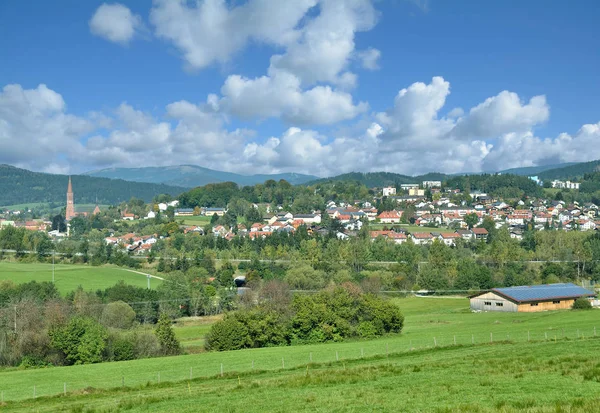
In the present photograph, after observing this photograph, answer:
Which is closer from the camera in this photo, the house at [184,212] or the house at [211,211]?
the house at [211,211]

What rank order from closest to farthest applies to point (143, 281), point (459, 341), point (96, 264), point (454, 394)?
point (454, 394) < point (459, 341) < point (143, 281) < point (96, 264)

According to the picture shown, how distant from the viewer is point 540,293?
54.9m

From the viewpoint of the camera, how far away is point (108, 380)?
26.3 metres

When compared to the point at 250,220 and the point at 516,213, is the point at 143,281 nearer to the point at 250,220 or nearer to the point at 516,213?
the point at 250,220

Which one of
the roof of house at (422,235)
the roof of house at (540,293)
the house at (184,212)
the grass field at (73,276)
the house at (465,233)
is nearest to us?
the roof of house at (540,293)

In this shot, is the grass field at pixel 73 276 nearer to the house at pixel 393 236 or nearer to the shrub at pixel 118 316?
the shrub at pixel 118 316

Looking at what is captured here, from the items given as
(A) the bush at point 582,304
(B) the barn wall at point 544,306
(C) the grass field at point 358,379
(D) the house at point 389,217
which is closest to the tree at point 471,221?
(D) the house at point 389,217

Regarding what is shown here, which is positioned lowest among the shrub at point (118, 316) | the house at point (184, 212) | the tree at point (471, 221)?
the shrub at point (118, 316)

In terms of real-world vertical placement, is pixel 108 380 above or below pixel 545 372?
below

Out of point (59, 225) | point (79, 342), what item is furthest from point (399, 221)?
point (79, 342)

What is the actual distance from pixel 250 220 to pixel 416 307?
351 ft

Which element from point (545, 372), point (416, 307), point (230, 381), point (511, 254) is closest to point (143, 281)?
point (416, 307)

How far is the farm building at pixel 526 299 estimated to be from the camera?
52.9 m

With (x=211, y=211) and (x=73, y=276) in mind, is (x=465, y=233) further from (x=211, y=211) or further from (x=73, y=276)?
(x=73, y=276)
